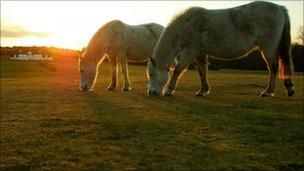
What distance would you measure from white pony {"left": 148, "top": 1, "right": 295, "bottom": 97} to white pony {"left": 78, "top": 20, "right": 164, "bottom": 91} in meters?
3.81

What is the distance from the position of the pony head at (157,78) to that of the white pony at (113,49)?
3594mm

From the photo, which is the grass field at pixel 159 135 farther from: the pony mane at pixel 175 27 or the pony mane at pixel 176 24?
the pony mane at pixel 176 24

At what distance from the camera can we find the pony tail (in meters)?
12.3

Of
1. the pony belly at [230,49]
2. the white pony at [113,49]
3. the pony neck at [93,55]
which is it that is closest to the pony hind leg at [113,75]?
the white pony at [113,49]

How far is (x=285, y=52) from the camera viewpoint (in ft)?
40.9

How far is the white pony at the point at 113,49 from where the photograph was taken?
17.3 m

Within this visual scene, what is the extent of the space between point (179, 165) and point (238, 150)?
41.2 inches

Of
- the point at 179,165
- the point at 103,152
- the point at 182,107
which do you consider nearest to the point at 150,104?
the point at 182,107

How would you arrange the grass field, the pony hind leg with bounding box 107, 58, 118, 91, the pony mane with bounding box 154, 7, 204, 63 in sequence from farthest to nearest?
the pony hind leg with bounding box 107, 58, 118, 91 → the pony mane with bounding box 154, 7, 204, 63 → the grass field

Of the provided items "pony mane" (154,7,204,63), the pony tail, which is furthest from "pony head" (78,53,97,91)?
the pony tail

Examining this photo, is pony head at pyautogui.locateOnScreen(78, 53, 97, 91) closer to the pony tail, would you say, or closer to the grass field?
the grass field

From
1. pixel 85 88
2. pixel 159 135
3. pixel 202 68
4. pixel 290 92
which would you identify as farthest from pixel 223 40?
pixel 85 88

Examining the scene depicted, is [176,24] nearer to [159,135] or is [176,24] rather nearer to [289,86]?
[289,86]

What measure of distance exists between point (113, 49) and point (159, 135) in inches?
402
